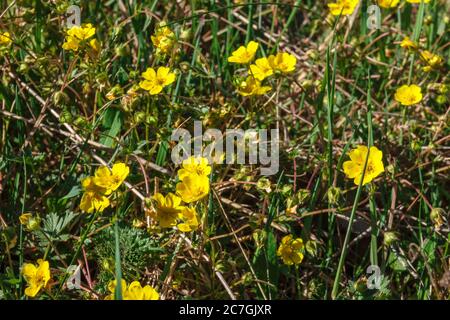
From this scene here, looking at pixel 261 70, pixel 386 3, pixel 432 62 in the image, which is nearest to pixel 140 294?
pixel 261 70

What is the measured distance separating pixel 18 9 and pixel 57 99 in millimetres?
594

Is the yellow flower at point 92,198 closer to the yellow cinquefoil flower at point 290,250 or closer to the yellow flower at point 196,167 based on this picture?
the yellow flower at point 196,167

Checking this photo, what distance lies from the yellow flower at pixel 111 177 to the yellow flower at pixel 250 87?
1.51ft

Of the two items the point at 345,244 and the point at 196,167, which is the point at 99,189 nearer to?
the point at 196,167

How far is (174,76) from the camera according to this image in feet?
7.36

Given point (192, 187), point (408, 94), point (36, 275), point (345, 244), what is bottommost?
point (36, 275)

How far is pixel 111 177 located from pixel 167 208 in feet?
0.61

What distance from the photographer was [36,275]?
194 centimetres

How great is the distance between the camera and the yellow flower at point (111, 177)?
202cm

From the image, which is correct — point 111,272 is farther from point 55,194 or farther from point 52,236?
point 55,194

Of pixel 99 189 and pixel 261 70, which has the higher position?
pixel 261 70

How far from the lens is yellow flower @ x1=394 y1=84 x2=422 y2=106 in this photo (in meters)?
2.44

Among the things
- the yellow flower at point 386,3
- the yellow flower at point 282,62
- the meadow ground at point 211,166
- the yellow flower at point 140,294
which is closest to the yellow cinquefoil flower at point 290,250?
the meadow ground at point 211,166
